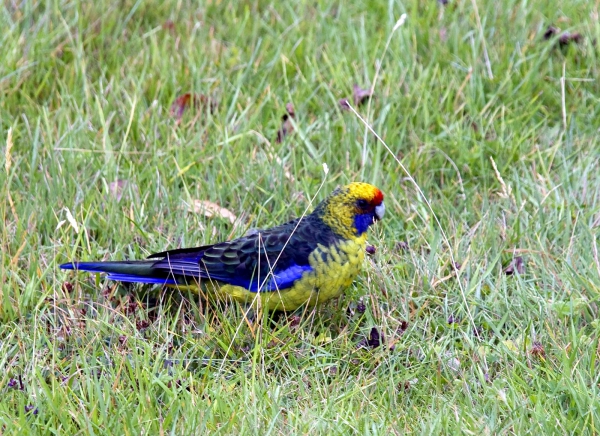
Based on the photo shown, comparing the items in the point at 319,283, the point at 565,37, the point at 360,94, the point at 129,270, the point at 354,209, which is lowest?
the point at 129,270

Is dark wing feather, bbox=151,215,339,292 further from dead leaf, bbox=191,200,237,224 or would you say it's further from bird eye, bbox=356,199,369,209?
dead leaf, bbox=191,200,237,224

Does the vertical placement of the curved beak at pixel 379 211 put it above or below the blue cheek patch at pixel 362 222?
above

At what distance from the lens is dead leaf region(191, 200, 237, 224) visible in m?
4.12

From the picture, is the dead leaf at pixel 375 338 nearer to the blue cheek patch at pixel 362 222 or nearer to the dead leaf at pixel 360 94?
the blue cheek patch at pixel 362 222

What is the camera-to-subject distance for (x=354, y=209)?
3.69 meters

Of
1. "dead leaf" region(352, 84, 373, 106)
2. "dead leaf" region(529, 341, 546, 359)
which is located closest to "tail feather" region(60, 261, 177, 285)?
"dead leaf" region(529, 341, 546, 359)

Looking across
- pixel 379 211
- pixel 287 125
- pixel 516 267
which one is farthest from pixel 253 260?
pixel 287 125

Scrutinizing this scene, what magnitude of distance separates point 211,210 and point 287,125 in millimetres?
820

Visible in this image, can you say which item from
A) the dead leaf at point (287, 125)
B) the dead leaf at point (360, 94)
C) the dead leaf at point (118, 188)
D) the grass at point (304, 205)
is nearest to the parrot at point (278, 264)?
the grass at point (304, 205)

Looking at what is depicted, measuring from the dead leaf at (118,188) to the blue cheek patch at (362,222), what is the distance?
3.76 ft

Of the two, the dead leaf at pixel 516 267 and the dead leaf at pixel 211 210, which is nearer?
the dead leaf at pixel 516 267

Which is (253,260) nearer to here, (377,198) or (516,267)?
(377,198)

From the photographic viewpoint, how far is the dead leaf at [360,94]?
4.78m

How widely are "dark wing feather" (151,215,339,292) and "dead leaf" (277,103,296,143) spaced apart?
1.12 meters
